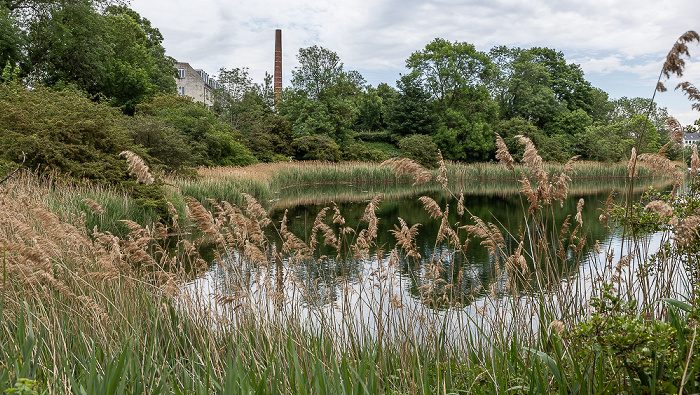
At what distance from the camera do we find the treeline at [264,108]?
→ 1113 cm

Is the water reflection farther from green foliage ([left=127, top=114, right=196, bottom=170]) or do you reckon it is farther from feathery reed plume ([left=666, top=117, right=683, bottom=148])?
green foliage ([left=127, top=114, right=196, bottom=170])

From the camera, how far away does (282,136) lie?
3644 cm

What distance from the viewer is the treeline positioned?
1113 cm

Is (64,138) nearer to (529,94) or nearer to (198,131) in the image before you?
(198,131)

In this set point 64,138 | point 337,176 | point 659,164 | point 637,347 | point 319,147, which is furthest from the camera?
point 319,147

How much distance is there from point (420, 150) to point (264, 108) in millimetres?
14380

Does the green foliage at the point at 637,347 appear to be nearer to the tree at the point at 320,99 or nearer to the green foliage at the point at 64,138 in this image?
the green foliage at the point at 64,138

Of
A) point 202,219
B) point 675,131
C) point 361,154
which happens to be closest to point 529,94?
point 361,154

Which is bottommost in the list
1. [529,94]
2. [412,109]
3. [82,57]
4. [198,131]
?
[198,131]

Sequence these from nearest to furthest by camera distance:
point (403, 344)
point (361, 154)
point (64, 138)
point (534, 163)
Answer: point (534, 163) < point (403, 344) < point (64, 138) < point (361, 154)

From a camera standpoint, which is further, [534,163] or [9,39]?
[9,39]

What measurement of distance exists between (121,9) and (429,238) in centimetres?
3945

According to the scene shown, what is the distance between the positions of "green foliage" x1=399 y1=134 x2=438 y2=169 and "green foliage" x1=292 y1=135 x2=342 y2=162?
5.09 metres

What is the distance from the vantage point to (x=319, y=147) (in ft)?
113
